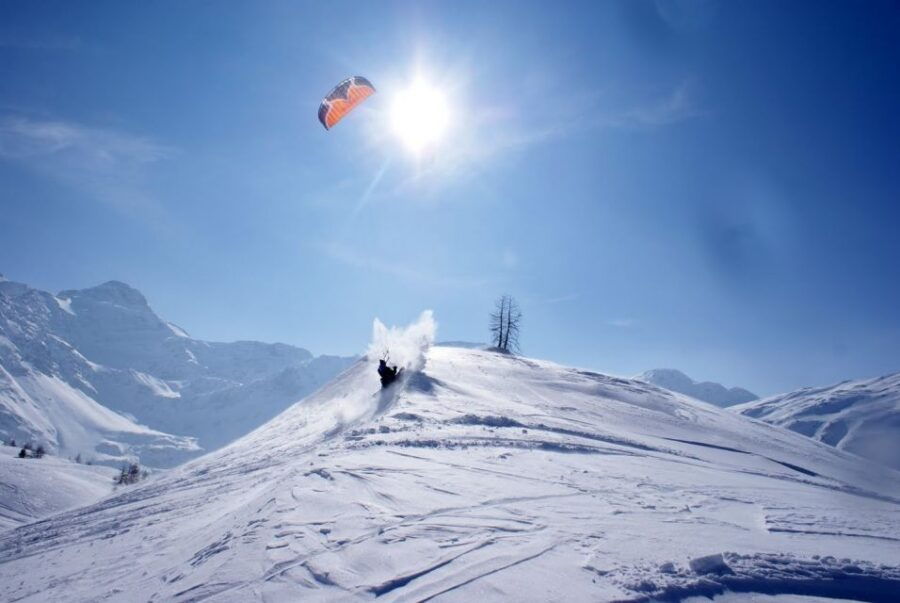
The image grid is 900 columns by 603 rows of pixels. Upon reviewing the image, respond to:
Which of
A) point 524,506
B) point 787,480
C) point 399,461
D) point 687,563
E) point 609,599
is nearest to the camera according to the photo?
point 609,599

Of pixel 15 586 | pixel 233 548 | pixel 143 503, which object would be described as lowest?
pixel 15 586

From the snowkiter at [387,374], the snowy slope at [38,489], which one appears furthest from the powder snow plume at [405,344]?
the snowy slope at [38,489]

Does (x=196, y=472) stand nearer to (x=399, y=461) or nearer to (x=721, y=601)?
(x=399, y=461)

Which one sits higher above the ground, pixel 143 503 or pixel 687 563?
pixel 687 563

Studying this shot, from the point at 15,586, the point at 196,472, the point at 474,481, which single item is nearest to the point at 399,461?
the point at 474,481

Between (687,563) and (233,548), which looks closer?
(687,563)

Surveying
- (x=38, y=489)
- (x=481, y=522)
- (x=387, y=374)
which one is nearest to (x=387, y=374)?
(x=387, y=374)

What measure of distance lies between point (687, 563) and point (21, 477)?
248 feet

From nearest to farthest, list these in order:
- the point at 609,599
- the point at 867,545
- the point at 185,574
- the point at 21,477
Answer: the point at 609,599 → the point at 185,574 → the point at 867,545 → the point at 21,477

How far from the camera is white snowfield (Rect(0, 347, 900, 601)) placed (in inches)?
265

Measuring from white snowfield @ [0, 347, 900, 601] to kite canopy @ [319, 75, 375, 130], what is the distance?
16.2m

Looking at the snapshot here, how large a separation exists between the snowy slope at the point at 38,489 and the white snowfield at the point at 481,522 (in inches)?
1709

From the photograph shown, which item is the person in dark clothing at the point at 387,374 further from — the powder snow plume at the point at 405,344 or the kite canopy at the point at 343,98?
the kite canopy at the point at 343,98

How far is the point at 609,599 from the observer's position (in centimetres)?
599
